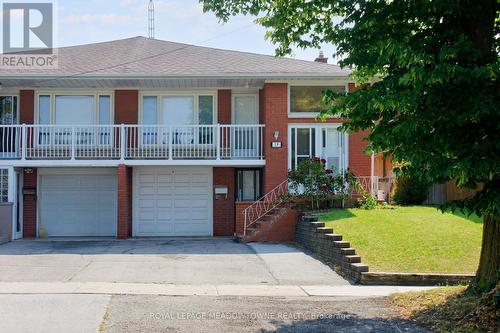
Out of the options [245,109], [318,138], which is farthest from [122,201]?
[318,138]

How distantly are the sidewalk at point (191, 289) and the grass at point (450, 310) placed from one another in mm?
962

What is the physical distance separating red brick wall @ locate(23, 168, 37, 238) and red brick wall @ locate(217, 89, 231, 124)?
22.7ft

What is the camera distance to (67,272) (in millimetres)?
12023

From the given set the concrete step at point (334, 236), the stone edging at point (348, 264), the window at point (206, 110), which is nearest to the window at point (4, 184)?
the window at point (206, 110)

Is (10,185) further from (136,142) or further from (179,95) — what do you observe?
(179,95)

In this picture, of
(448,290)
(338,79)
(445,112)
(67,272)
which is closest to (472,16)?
(445,112)

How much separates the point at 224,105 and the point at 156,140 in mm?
2805

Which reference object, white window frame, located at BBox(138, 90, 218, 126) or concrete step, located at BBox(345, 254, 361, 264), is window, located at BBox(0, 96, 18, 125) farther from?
concrete step, located at BBox(345, 254, 361, 264)

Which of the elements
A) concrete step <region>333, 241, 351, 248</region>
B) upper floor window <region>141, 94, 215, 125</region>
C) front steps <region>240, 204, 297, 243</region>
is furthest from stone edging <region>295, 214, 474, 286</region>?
upper floor window <region>141, 94, 215, 125</region>

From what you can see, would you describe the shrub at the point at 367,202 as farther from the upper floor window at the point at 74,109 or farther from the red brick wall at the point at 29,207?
the red brick wall at the point at 29,207

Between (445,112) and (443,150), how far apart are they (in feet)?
2.00

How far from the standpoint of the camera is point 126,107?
20.1m

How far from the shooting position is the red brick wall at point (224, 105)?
66.3ft

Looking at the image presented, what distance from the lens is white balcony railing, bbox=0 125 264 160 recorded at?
18.9 meters
